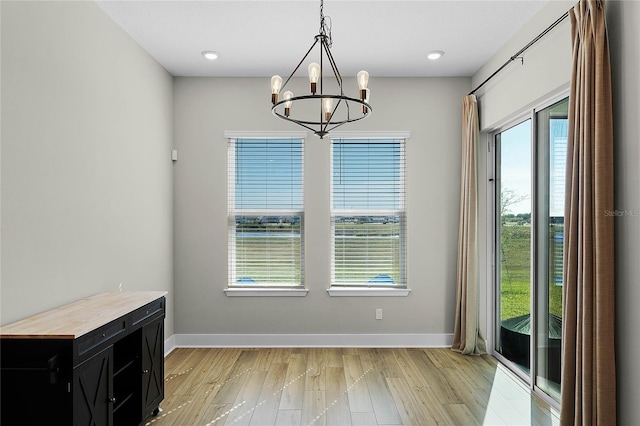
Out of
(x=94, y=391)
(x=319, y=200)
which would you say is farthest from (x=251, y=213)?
(x=94, y=391)

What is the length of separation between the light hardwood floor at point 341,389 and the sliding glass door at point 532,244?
278 millimetres

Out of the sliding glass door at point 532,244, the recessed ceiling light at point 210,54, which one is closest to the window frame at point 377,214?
the sliding glass door at point 532,244

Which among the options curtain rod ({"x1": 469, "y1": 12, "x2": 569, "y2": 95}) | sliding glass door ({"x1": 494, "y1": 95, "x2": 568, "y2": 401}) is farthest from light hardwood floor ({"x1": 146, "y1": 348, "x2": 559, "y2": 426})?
curtain rod ({"x1": 469, "y1": 12, "x2": 569, "y2": 95})

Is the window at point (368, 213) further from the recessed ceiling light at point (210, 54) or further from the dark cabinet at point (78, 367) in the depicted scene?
the dark cabinet at point (78, 367)

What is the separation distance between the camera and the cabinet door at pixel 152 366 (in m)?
2.72

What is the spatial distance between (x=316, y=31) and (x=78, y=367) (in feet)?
9.47

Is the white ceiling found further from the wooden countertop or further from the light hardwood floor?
the light hardwood floor

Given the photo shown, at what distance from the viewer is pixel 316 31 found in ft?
11.2

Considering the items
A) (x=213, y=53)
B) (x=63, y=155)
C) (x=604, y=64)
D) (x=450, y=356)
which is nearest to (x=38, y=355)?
(x=63, y=155)

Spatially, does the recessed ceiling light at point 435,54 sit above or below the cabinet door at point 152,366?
above

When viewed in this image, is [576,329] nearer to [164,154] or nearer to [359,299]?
[359,299]

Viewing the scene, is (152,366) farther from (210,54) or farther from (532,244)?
(532,244)

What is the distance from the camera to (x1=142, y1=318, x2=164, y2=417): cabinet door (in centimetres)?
272

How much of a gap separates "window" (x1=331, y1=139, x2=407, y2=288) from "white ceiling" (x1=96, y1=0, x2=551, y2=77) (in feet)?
2.87
